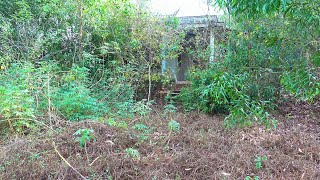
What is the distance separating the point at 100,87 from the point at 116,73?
764mm

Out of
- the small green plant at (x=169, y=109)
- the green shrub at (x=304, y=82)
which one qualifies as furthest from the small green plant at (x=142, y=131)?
the green shrub at (x=304, y=82)

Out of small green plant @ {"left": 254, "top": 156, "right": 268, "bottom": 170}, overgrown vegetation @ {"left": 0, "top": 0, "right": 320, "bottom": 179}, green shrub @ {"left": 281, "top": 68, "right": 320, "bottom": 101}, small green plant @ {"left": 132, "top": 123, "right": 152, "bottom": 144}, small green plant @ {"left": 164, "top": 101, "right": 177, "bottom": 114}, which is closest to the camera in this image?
green shrub @ {"left": 281, "top": 68, "right": 320, "bottom": 101}

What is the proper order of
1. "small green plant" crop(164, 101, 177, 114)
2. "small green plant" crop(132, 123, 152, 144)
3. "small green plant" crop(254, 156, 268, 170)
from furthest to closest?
"small green plant" crop(164, 101, 177, 114) → "small green plant" crop(132, 123, 152, 144) → "small green plant" crop(254, 156, 268, 170)

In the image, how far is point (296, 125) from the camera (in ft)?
15.6

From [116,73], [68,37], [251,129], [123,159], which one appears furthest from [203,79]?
[68,37]

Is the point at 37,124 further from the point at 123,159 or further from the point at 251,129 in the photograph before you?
the point at 251,129

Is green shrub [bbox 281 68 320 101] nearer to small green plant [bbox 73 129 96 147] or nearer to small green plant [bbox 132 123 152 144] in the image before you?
small green plant [bbox 132 123 152 144]

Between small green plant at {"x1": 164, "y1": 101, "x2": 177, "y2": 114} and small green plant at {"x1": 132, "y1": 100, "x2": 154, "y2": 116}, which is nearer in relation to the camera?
small green plant at {"x1": 132, "y1": 100, "x2": 154, "y2": 116}

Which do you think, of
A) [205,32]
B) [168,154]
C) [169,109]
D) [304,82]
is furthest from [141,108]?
[205,32]

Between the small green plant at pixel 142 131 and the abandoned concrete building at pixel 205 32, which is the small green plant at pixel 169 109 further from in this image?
the abandoned concrete building at pixel 205 32

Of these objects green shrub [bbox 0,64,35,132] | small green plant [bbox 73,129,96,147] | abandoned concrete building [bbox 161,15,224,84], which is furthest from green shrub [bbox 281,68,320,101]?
abandoned concrete building [bbox 161,15,224,84]

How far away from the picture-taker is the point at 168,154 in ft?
10.9

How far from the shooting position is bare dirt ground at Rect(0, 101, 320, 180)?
2.80 metres

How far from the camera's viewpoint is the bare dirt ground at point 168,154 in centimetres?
280
